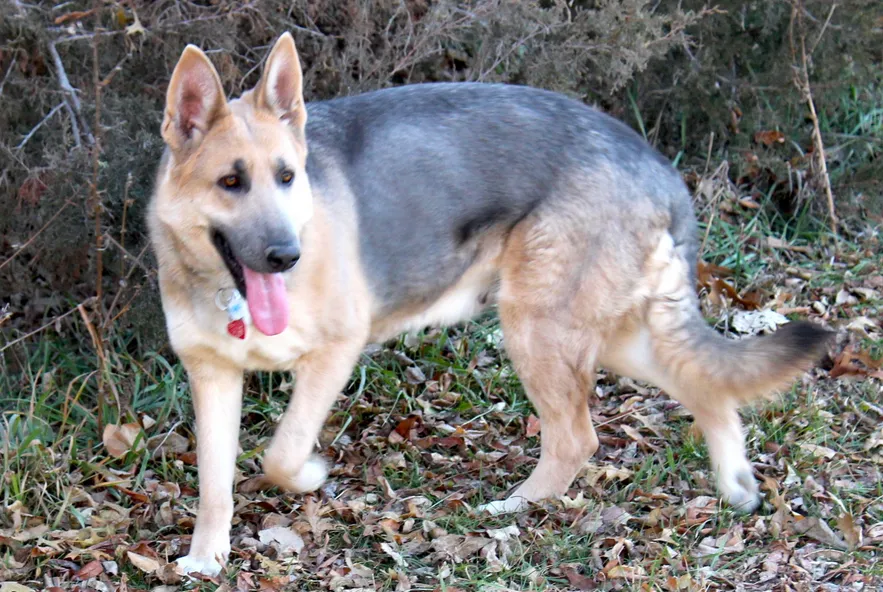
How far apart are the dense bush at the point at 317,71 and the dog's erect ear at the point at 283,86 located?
72cm

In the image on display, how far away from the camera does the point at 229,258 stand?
3.77m

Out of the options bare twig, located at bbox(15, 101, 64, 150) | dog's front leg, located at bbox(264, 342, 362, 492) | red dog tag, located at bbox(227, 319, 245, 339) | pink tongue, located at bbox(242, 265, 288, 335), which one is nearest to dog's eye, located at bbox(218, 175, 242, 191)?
pink tongue, located at bbox(242, 265, 288, 335)

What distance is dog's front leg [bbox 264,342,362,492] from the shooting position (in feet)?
13.1

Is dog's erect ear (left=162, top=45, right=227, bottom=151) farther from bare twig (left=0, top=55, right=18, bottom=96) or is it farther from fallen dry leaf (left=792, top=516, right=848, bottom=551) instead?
fallen dry leaf (left=792, top=516, right=848, bottom=551)

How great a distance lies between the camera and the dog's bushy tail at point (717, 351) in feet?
13.1

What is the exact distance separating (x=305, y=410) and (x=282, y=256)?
2.41 feet

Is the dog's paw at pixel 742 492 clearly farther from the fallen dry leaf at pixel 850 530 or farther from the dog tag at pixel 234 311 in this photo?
the dog tag at pixel 234 311

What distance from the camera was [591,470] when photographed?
4.60m

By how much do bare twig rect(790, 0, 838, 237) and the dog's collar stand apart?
4.11m

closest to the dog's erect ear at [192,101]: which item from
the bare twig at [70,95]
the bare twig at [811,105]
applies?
the bare twig at [70,95]

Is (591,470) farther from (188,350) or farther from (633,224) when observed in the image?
(188,350)

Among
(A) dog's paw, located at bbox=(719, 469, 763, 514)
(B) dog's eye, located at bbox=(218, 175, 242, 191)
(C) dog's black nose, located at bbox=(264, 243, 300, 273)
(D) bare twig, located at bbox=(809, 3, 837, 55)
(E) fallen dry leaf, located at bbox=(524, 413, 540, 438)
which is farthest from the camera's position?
(D) bare twig, located at bbox=(809, 3, 837, 55)

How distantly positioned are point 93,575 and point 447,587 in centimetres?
128

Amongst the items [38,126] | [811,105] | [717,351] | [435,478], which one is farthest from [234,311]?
[811,105]
